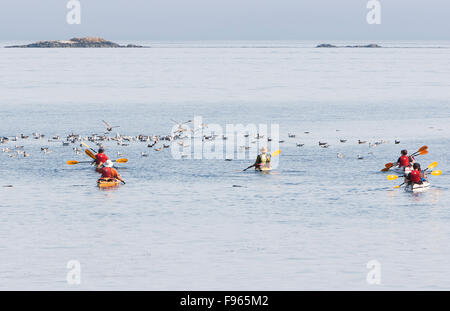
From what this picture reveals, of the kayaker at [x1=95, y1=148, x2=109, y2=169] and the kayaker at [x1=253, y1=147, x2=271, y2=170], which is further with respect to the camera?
the kayaker at [x1=253, y1=147, x2=271, y2=170]

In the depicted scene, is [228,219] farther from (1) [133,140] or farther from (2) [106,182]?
(1) [133,140]

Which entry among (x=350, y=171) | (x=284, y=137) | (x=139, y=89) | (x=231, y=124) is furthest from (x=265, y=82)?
(x=350, y=171)

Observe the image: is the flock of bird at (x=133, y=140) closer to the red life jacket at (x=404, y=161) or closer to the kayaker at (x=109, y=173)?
the red life jacket at (x=404, y=161)

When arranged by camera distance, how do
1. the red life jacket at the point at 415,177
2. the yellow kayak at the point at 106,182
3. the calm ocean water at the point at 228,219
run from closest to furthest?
1. the calm ocean water at the point at 228,219
2. the red life jacket at the point at 415,177
3. the yellow kayak at the point at 106,182

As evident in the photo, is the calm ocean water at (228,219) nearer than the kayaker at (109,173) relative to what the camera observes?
Yes

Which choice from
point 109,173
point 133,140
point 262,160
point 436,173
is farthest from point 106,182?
point 133,140

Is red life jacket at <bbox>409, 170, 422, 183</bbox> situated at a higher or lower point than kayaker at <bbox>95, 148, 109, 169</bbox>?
lower

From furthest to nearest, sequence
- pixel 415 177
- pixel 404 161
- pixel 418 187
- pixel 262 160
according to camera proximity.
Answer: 1. pixel 262 160
2. pixel 404 161
3. pixel 418 187
4. pixel 415 177

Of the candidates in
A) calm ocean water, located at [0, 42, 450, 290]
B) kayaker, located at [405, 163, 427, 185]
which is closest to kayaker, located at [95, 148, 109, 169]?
calm ocean water, located at [0, 42, 450, 290]

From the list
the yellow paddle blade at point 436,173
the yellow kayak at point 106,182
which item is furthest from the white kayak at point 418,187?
the yellow kayak at point 106,182

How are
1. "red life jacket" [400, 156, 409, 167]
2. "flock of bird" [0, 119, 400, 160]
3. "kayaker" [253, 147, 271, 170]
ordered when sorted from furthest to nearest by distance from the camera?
"flock of bird" [0, 119, 400, 160] < "kayaker" [253, 147, 271, 170] < "red life jacket" [400, 156, 409, 167]

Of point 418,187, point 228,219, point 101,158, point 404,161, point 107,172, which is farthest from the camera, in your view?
point 101,158

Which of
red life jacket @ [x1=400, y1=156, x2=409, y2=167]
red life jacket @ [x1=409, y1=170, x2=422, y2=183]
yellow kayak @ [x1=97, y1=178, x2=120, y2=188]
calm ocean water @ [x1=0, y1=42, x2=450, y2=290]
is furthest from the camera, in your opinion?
red life jacket @ [x1=400, y1=156, x2=409, y2=167]

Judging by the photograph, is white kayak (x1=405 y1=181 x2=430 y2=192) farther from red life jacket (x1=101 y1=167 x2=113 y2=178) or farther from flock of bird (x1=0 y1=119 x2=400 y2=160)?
red life jacket (x1=101 y1=167 x2=113 y2=178)
